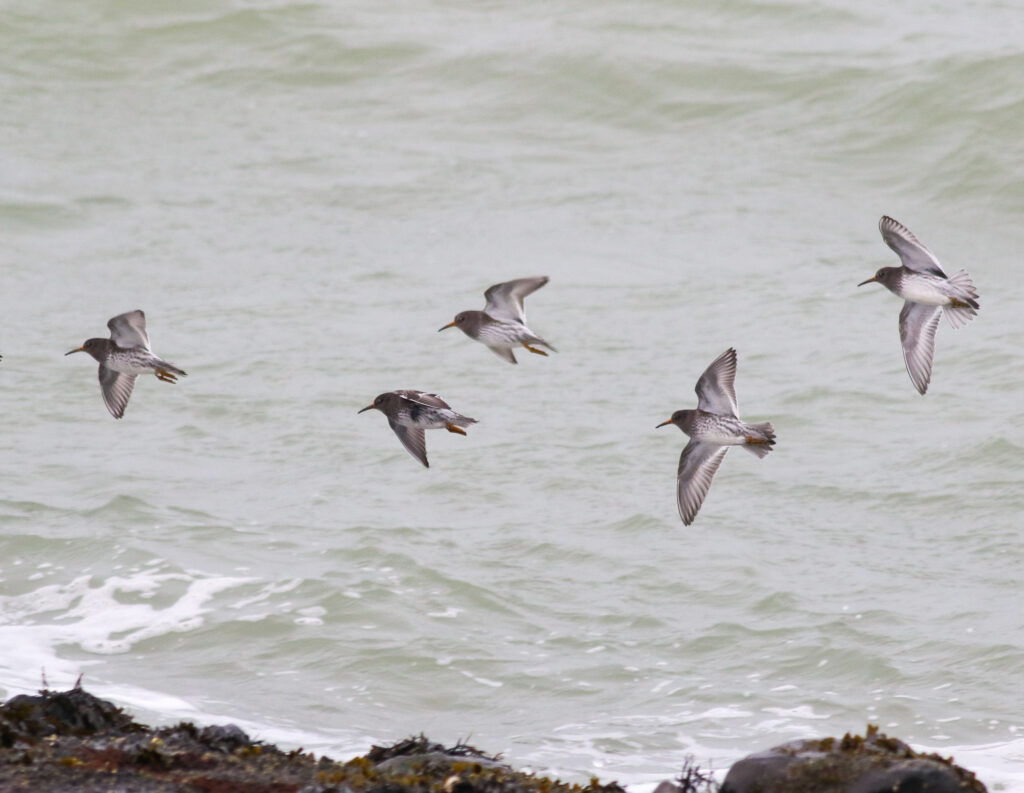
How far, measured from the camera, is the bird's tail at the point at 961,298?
7000 mm

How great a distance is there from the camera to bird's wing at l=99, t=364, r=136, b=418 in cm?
779

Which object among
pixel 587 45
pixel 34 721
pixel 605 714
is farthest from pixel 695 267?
pixel 34 721

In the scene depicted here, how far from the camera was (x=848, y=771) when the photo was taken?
555 cm

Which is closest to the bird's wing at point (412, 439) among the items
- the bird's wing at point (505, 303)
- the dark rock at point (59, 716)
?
the bird's wing at point (505, 303)

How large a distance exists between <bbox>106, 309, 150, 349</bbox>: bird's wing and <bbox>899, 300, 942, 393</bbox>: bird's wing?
3452 mm

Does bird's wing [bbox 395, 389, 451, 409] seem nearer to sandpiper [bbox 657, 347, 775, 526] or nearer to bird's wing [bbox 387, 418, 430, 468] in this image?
bird's wing [bbox 387, 418, 430, 468]

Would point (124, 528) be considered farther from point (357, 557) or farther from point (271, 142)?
point (271, 142)

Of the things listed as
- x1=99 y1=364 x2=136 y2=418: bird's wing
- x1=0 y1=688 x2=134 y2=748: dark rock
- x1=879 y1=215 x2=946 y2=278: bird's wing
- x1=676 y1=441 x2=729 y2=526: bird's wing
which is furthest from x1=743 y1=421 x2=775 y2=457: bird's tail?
x1=99 y1=364 x2=136 y2=418: bird's wing

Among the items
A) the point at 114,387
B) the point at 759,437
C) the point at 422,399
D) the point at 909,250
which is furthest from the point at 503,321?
the point at 114,387

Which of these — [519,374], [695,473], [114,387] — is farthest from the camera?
[519,374]

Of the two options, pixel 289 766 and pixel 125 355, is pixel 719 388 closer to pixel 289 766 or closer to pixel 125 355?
pixel 289 766

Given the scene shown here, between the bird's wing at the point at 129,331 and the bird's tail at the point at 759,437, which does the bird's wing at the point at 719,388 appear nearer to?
the bird's tail at the point at 759,437

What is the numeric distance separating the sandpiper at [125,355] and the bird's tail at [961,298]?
3.43 metres

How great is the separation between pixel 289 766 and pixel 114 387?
2439 millimetres
